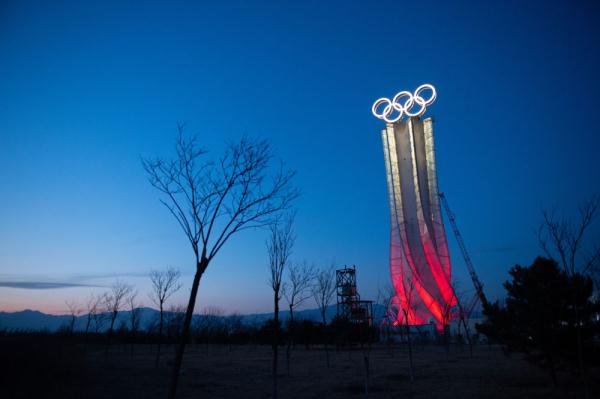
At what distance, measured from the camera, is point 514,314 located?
52.6 ft

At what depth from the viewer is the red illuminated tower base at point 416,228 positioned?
42312 mm

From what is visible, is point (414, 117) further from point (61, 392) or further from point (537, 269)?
point (61, 392)

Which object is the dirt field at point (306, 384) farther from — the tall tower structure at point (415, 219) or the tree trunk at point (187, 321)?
the tall tower structure at point (415, 219)

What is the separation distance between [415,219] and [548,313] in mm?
31136

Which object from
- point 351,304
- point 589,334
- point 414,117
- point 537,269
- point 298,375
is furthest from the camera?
Answer: point 351,304

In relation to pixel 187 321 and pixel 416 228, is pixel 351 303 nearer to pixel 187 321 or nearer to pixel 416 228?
pixel 416 228

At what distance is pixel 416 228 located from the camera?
44.8 m

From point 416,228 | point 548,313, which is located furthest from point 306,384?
point 416,228

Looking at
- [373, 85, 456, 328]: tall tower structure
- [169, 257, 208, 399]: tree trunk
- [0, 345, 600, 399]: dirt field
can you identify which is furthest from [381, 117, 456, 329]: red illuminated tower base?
[169, 257, 208, 399]: tree trunk

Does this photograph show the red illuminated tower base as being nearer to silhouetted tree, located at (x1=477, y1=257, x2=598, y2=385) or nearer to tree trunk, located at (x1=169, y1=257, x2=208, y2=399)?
silhouetted tree, located at (x1=477, y1=257, x2=598, y2=385)

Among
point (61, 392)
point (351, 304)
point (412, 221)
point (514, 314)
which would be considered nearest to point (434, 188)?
point (412, 221)

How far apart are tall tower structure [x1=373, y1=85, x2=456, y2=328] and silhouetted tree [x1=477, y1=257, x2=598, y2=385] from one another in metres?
25.7

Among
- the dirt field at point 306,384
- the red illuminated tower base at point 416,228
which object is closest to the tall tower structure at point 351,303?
the red illuminated tower base at point 416,228

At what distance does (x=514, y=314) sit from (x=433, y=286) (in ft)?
90.6
